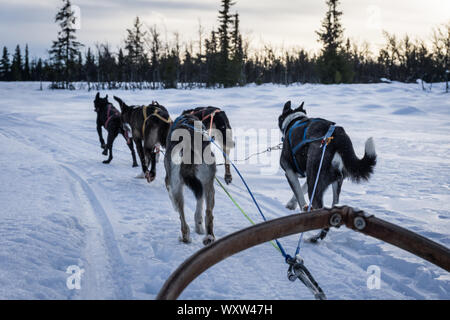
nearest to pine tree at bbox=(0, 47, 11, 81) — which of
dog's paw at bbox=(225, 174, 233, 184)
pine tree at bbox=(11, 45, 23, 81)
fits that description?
pine tree at bbox=(11, 45, 23, 81)

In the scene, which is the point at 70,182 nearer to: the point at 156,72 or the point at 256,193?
the point at 256,193

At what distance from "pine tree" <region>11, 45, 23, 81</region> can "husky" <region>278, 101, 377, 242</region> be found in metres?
69.1

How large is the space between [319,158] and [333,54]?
33.7 meters

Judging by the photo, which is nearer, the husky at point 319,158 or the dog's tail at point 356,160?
the dog's tail at point 356,160

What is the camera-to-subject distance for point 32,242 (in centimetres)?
341

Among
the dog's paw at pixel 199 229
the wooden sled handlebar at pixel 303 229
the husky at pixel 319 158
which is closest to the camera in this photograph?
the wooden sled handlebar at pixel 303 229

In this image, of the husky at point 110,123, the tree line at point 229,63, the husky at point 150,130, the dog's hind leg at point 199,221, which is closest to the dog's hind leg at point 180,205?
the dog's hind leg at point 199,221

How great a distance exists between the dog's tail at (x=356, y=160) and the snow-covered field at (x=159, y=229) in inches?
30.8

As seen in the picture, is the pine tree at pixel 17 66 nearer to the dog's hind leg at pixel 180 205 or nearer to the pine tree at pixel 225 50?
the pine tree at pixel 225 50

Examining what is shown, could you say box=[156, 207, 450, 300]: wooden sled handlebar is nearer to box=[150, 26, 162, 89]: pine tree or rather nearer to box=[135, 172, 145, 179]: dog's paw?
box=[135, 172, 145, 179]: dog's paw

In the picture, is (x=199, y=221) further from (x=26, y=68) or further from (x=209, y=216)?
(x=26, y=68)

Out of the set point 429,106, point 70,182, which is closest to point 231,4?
point 429,106

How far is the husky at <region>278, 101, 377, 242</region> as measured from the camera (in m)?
3.23

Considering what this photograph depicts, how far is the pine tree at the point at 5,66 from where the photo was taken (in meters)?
64.7
